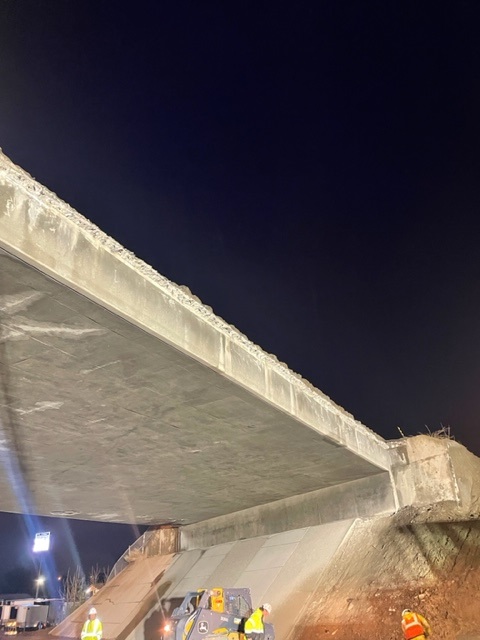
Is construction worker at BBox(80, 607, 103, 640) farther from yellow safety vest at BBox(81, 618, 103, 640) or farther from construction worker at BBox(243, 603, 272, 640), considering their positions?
construction worker at BBox(243, 603, 272, 640)

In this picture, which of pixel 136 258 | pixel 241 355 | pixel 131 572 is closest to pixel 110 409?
pixel 241 355

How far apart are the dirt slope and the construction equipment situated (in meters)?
1.89

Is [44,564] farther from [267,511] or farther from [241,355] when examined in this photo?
[241,355]

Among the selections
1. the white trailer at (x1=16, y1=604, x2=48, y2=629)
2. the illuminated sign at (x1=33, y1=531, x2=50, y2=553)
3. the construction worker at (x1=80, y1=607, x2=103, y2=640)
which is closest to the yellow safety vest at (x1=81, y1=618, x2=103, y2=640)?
the construction worker at (x1=80, y1=607, x2=103, y2=640)

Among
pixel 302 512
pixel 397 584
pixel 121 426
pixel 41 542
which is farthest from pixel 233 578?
pixel 41 542

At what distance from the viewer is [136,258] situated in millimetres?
6547

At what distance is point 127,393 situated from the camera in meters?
8.19

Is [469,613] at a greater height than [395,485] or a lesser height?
lesser

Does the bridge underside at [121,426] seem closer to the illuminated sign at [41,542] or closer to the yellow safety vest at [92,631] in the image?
the yellow safety vest at [92,631]

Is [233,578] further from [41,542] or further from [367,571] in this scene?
[41,542]

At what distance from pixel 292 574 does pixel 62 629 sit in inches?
459

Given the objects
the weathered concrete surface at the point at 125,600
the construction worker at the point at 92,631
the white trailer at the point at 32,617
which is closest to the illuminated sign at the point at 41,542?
the white trailer at the point at 32,617

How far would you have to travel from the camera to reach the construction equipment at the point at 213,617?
27.6 feet

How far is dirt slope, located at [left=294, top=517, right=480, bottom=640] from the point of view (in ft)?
29.8
